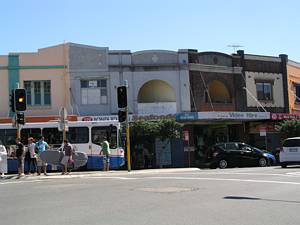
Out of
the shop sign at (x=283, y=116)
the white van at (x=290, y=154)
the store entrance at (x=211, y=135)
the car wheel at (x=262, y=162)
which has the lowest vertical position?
the car wheel at (x=262, y=162)

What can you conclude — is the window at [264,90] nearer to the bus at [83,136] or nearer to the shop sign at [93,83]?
the shop sign at [93,83]

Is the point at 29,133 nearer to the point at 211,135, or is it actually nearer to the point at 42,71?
the point at 42,71

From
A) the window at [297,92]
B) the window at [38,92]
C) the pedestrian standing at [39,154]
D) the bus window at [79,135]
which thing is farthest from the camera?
the window at [297,92]

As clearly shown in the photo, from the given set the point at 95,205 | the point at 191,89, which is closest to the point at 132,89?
the point at 191,89

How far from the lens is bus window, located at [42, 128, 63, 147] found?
2655 centimetres

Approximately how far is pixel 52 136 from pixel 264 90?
1917cm

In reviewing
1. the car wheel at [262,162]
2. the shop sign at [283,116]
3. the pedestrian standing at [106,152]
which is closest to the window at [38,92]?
the pedestrian standing at [106,152]

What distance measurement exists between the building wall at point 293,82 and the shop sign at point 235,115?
19.9ft

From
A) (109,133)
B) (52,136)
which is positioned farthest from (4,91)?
(109,133)

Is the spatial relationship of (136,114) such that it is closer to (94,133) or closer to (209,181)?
(94,133)

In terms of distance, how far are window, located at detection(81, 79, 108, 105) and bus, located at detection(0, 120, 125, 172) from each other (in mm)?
6176

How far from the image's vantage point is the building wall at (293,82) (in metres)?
40.9

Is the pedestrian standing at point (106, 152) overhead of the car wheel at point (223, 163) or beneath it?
overhead

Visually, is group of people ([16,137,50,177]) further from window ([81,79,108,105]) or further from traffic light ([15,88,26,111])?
window ([81,79,108,105])
